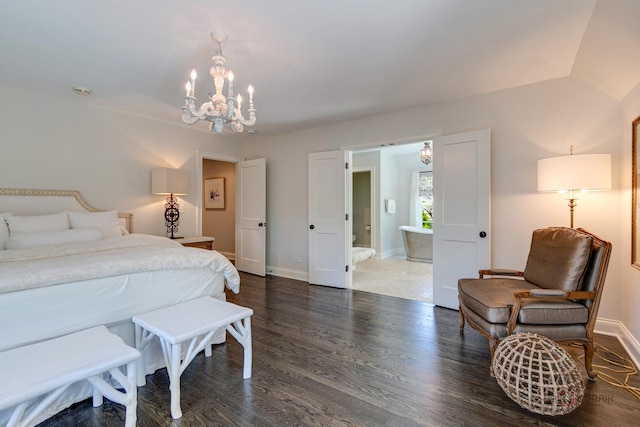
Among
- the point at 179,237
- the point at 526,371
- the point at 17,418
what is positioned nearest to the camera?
the point at 17,418

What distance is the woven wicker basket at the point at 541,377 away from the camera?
155 cm

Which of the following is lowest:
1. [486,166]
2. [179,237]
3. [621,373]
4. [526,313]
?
[621,373]

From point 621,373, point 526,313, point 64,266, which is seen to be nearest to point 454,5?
point 526,313

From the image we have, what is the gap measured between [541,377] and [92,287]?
2.62 m

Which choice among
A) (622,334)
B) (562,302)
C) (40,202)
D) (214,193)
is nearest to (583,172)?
(562,302)

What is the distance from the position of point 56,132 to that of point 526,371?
4.88 m

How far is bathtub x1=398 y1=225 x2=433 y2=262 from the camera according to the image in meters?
6.44

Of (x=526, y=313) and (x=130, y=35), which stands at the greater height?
(x=130, y=35)

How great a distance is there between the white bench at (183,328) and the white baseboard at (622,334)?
2.90 metres

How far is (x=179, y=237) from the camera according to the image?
4434mm

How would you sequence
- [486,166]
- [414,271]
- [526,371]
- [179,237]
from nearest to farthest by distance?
[526,371] < [486,166] < [179,237] < [414,271]

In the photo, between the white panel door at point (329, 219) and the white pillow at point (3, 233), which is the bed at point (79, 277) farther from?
the white panel door at point (329, 219)

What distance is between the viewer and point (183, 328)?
176cm

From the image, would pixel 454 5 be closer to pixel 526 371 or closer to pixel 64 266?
pixel 526 371
